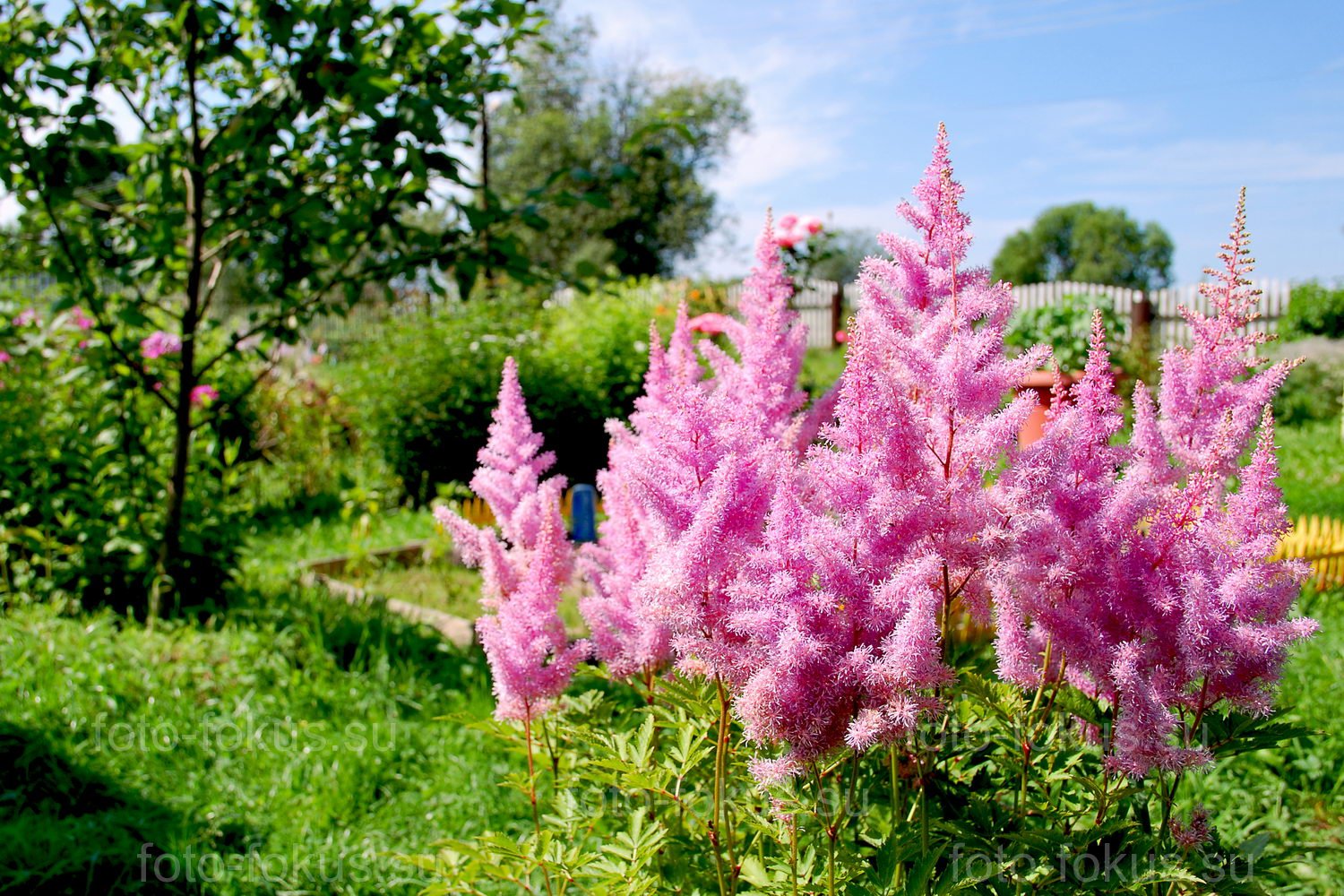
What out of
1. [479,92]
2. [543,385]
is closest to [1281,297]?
[543,385]

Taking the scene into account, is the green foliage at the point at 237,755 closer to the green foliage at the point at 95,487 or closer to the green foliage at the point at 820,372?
the green foliage at the point at 95,487

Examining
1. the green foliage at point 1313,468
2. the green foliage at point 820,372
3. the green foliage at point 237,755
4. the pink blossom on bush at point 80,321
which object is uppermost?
the pink blossom on bush at point 80,321

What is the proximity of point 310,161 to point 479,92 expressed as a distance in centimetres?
87

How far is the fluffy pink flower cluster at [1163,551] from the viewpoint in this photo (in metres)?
1.30

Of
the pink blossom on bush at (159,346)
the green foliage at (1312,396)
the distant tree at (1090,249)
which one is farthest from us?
the distant tree at (1090,249)

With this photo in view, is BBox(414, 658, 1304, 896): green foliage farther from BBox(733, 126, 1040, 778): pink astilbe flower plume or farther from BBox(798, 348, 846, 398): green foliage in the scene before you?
BBox(798, 348, 846, 398): green foliage

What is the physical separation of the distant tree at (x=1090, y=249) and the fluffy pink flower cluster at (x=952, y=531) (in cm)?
7417

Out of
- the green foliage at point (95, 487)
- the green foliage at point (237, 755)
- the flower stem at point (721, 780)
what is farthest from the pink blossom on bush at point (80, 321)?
the flower stem at point (721, 780)

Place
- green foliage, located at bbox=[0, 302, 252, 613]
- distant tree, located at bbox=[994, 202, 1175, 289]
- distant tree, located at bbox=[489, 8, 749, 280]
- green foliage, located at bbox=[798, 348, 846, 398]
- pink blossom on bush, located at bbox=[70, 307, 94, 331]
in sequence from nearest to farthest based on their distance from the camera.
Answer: green foliage, located at bbox=[0, 302, 252, 613] < pink blossom on bush, located at bbox=[70, 307, 94, 331] < green foliage, located at bbox=[798, 348, 846, 398] < distant tree, located at bbox=[489, 8, 749, 280] < distant tree, located at bbox=[994, 202, 1175, 289]

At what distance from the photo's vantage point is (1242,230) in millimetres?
1485

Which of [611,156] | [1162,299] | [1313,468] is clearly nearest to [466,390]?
[1313,468]

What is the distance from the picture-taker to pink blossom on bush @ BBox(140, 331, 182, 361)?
5242 millimetres

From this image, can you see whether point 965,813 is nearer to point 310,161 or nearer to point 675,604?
point 675,604

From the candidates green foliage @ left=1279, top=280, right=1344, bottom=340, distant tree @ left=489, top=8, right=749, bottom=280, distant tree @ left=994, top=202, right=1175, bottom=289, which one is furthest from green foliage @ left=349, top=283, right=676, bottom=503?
distant tree @ left=994, top=202, right=1175, bottom=289
